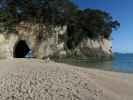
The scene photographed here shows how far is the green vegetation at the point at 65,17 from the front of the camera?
4341 centimetres

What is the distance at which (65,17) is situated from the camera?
47.9 m

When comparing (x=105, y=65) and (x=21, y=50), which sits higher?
(x=21, y=50)

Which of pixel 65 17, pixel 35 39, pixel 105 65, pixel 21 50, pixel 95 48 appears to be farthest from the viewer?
pixel 95 48

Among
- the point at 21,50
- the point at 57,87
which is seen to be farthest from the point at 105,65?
the point at 57,87

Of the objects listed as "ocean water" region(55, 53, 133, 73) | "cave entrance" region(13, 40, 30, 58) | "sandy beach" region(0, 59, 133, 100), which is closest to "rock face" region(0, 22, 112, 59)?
"cave entrance" region(13, 40, 30, 58)

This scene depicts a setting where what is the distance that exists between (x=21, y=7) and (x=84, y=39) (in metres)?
16.8

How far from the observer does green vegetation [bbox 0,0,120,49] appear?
4341 cm

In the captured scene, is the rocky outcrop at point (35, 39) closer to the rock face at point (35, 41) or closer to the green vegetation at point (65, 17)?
the rock face at point (35, 41)

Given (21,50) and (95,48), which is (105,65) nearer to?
(21,50)

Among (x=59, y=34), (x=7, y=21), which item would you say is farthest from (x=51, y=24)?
(x=7, y=21)

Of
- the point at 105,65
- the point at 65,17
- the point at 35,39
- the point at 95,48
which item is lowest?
the point at 105,65

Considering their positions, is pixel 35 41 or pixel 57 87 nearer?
pixel 57 87

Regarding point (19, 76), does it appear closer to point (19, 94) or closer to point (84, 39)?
point (19, 94)

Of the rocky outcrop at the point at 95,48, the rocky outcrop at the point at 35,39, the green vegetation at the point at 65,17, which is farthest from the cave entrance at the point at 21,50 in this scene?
the rocky outcrop at the point at 95,48
